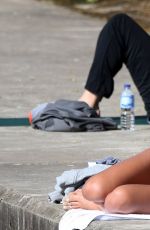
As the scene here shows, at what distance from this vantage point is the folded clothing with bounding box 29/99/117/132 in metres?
7.84

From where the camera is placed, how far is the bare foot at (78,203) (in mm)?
4887

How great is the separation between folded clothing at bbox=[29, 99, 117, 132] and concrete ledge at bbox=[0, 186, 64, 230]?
213 centimetres

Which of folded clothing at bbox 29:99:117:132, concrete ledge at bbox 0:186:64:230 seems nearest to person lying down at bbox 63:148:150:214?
concrete ledge at bbox 0:186:64:230

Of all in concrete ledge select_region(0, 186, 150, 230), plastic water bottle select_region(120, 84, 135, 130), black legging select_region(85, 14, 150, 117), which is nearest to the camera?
concrete ledge select_region(0, 186, 150, 230)

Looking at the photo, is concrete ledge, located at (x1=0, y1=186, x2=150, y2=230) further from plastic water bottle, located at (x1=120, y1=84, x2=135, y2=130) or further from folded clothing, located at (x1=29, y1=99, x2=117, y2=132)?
plastic water bottle, located at (x1=120, y1=84, x2=135, y2=130)

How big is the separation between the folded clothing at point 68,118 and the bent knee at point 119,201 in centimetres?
305

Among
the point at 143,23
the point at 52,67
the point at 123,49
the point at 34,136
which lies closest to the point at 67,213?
the point at 34,136

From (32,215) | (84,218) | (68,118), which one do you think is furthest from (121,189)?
(68,118)

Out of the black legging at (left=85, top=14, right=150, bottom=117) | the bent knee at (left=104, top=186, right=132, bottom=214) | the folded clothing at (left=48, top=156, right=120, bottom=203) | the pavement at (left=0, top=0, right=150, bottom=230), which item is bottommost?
the pavement at (left=0, top=0, right=150, bottom=230)

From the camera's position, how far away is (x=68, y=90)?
406 inches

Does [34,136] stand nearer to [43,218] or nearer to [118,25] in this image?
[118,25]

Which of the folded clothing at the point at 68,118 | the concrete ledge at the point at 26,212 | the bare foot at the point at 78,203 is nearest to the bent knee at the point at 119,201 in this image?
the bare foot at the point at 78,203

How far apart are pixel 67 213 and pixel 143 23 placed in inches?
436

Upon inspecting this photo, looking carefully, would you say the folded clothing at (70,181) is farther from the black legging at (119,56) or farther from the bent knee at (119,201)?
the black legging at (119,56)
